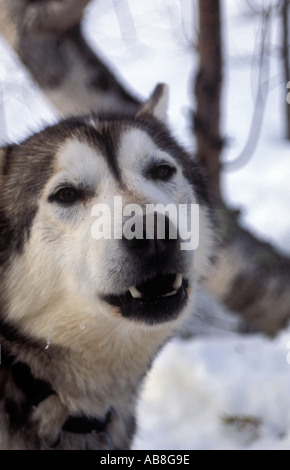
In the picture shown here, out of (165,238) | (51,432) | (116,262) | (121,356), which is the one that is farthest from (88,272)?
(51,432)

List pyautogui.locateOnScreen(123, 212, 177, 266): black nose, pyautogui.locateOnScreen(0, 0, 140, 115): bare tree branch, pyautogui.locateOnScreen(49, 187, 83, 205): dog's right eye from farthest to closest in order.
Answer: pyautogui.locateOnScreen(0, 0, 140, 115): bare tree branch → pyautogui.locateOnScreen(49, 187, 83, 205): dog's right eye → pyautogui.locateOnScreen(123, 212, 177, 266): black nose

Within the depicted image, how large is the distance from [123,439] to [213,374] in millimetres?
1354

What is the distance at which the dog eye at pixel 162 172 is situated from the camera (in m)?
2.33

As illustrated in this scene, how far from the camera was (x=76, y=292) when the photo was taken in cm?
209

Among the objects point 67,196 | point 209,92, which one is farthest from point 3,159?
point 209,92

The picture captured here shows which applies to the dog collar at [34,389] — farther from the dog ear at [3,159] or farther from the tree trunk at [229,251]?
the tree trunk at [229,251]

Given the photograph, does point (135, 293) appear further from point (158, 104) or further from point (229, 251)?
point (229, 251)

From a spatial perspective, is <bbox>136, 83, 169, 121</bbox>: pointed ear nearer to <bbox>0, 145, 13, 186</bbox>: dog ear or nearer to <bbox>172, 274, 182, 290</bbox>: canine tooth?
<bbox>0, 145, 13, 186</bbox>: dog ear

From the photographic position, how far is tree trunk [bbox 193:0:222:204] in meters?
3.81

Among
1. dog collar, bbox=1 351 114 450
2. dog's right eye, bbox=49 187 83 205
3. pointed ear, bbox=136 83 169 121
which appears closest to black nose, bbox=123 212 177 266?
dog's right eye, bbox=49 187 83 205

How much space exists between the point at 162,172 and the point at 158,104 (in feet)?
2.55

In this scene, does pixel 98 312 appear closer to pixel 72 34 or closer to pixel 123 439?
pixel 123 439

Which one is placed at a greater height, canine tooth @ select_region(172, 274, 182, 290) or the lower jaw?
canine tooth @ select_region(172, 274, 182, 290)

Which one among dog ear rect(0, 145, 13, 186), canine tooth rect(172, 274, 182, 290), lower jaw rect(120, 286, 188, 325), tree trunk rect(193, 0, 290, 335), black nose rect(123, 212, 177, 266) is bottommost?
tree trunk rect(193, 0, 290, 335)
